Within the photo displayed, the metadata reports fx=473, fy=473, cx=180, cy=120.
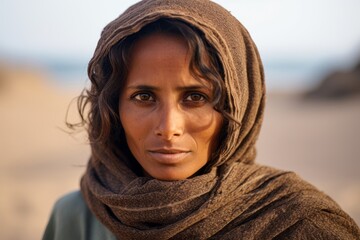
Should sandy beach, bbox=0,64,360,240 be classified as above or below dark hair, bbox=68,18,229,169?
below

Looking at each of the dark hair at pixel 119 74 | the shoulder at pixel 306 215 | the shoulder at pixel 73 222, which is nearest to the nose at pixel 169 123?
the dark hair at pixel 119 74

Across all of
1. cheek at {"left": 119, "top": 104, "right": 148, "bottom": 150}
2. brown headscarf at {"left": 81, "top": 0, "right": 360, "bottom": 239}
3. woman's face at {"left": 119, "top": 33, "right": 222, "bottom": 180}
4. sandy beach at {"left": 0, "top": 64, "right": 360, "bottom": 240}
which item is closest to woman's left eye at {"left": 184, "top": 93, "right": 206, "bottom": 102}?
woman's face at {"left": 119, "top": 33, "right": 222, "bottom": 180}

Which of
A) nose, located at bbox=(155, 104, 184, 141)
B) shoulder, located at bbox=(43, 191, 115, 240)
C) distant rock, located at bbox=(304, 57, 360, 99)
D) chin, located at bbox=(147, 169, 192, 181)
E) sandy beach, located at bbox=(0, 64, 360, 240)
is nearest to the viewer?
nose, located at bbox=(155, 104, 184, 141)

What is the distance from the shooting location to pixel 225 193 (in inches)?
79.4

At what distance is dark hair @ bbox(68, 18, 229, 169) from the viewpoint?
1.93 meters

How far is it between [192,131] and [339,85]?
14524mm

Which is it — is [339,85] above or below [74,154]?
above

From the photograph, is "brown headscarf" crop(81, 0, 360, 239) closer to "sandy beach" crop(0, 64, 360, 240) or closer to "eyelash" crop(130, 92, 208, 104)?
"eyelash" crop(130, 92, 208, 104)

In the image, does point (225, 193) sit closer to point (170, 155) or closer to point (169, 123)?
point (170, 155)

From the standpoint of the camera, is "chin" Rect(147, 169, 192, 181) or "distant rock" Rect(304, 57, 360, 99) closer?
"chin" Rect(147, 169, 192, 181)

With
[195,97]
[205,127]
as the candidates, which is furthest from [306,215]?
[195,97]

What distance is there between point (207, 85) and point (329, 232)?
796 mm

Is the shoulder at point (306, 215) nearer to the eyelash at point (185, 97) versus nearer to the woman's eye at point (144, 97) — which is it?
the eyelash at point (185, 97)

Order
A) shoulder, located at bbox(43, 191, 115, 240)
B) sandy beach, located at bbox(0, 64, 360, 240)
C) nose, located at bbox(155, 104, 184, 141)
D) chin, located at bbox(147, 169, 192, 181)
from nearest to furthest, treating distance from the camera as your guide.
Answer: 1. nose, located at bbox(155, 104, 184, 141)
2. chin, located at bbox(147, 169, 192, 181)
3. shoulder, located at bbox(43, 191, 115, 240)
4. sandy beach, located at bbox(0, 64, 360, 240)
